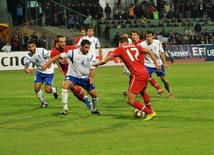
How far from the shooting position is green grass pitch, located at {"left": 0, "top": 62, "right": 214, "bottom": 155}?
1293 centimetres

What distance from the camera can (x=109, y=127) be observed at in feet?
51.7

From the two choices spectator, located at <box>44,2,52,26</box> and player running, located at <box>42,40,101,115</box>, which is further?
spectator, located at <box>44,2,52,26</box>

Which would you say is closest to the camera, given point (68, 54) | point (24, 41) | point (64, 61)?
point (68, 54)

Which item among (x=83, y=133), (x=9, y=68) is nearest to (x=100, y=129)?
(x=83, y=133)

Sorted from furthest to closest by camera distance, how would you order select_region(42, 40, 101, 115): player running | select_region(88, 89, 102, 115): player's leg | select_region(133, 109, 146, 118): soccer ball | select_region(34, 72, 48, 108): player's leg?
1. select_region(34, 72, 48, 108): player's leg
2. select_region(88, 89, 102, 115): player's leg
3. select_region(42, 40, 101, 115): player running
4. select_region(133, 109, 146, 118): soccer ball

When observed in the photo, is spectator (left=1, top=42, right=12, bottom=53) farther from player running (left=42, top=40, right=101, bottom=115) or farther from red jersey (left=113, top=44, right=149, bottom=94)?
red jersey (left=113, top=44, right=149, bottom=94)

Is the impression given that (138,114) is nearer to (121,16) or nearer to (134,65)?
(134,65)

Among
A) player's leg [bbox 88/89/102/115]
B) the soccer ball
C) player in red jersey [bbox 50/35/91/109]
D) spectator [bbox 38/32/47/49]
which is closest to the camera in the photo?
the soccer ball

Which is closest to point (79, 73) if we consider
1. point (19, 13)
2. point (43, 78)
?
point (43, 78)

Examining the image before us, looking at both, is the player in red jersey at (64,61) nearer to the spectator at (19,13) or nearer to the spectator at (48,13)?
the spectator at (48,13)

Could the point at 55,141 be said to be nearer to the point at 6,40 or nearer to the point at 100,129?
the point at 100,129

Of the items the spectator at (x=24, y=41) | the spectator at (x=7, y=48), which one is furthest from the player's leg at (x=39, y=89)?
the spectator at (x=24, y=41)

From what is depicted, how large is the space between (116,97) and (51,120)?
21.2 feet

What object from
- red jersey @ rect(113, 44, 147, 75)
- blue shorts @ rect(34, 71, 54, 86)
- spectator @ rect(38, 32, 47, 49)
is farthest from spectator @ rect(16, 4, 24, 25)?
red jersey @ rect(113, 44, 147, 75)
